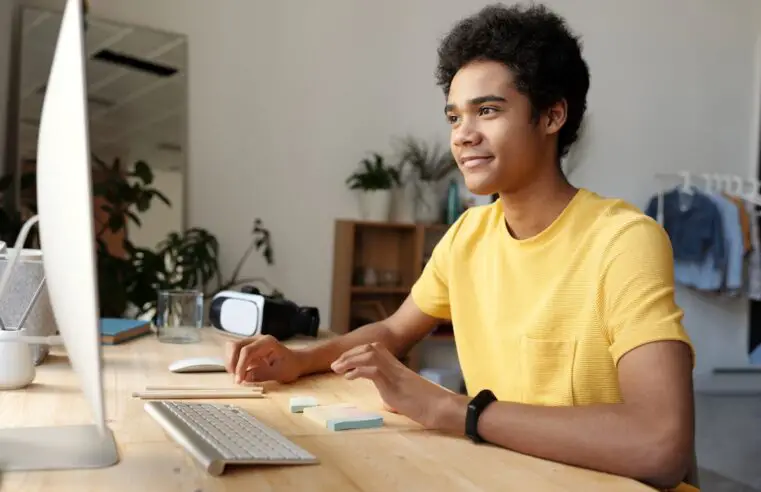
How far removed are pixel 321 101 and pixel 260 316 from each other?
222 cm

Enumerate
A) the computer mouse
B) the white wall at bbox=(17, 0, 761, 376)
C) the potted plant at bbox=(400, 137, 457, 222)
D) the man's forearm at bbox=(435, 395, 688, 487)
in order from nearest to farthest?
the man's forearm at bbox=(435, 395, 688, 487) < the computer mouse < the white wall at bbox=(17, 0, 761, 376) < the potted plant at bbox=(400, 137, 457, 222)

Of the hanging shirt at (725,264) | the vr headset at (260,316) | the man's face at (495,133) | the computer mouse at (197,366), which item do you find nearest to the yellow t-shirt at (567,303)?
the man's face at (495,133)

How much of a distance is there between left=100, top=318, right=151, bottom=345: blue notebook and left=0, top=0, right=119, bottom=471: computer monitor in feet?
2.79

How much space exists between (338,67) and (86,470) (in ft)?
11.1

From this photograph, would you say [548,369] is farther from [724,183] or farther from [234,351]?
[724,183]

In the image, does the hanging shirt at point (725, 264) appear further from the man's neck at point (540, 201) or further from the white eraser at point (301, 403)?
the white eraser at point (301, 403)

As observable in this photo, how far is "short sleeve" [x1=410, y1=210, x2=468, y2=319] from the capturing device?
1.61 metres

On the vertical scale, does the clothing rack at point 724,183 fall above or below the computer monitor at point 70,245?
above

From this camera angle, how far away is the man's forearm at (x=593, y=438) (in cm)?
95

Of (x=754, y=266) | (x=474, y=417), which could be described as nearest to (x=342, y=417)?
(x=474, y=417)

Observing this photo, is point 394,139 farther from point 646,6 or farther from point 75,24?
point 75,24

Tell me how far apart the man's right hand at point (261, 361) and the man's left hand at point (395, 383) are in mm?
301

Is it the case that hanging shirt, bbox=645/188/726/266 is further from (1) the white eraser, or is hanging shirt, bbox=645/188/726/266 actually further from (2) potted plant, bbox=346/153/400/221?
(1) the white eraser

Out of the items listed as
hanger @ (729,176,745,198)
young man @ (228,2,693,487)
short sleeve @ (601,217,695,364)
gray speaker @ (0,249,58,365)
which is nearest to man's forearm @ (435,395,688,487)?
young man @ (228,2,693,487)
